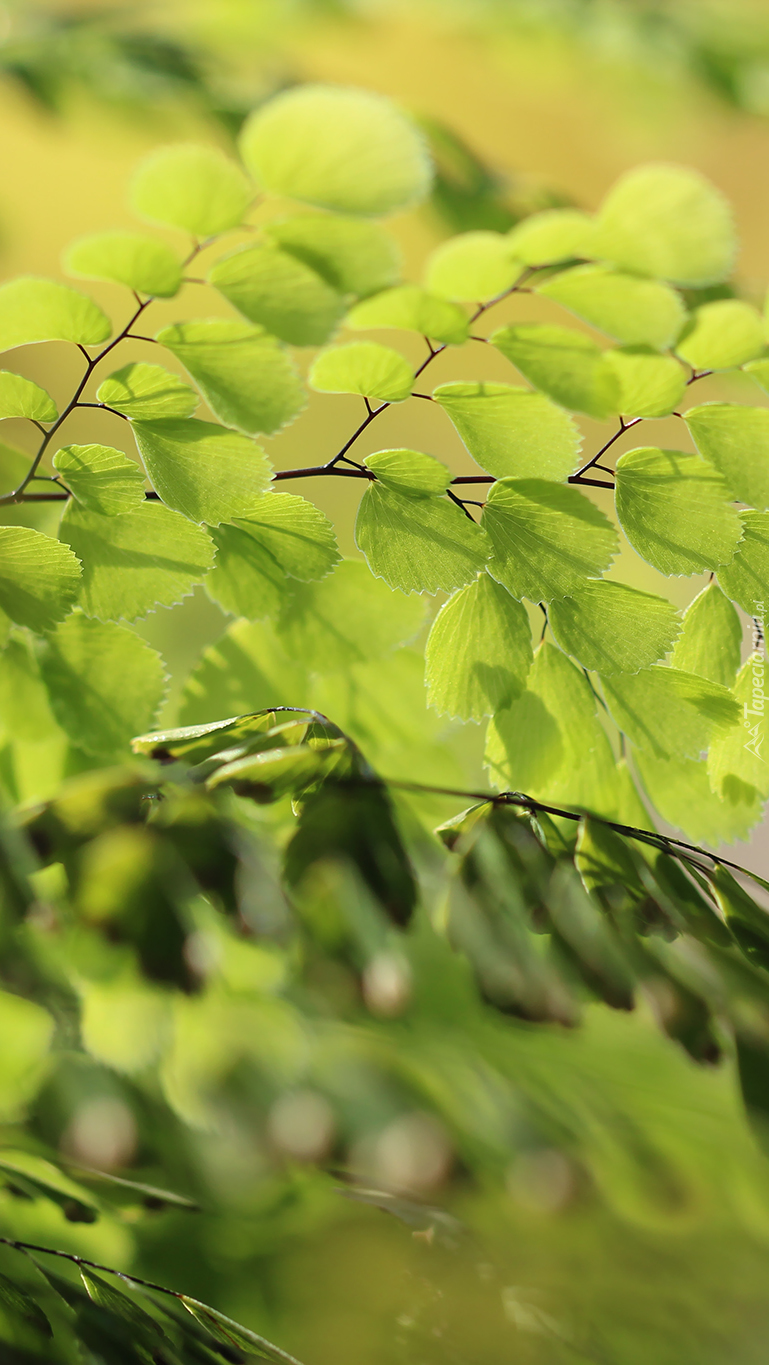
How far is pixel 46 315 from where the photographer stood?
22 cm

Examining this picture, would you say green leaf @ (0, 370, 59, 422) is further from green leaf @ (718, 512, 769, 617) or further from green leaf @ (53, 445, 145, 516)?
green leaf @ (718, 512, 769, 617)

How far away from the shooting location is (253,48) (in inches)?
37.2

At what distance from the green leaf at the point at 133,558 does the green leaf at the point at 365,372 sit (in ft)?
0.17

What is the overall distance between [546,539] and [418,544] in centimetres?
3

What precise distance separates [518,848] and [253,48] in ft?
3.44

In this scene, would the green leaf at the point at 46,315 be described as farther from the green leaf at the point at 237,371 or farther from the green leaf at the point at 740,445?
the green leaf at the point at 740,445

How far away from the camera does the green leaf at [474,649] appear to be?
0.23m

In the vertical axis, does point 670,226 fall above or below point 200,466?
above

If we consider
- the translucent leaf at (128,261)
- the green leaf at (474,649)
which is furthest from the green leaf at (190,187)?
the green leaf at (474,649)

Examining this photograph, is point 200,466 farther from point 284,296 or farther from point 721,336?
point 721,336

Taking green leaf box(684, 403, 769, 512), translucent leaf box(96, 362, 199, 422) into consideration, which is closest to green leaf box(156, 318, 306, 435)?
translucent leaf box(96, 362, 199, 422)

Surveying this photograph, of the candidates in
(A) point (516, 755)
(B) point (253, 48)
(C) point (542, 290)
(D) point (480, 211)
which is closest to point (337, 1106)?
(A) point (516, 755)

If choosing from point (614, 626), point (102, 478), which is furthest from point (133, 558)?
point (614, 626)

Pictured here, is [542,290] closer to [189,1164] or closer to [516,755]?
[516,755]
